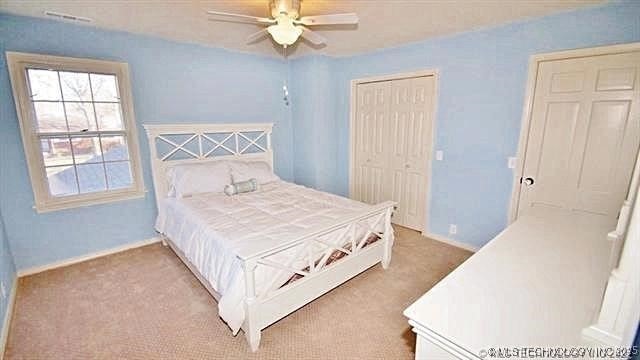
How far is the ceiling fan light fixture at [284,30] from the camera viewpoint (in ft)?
6.68

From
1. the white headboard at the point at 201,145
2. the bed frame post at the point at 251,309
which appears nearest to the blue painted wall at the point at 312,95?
the white headboard at the point at 201,145

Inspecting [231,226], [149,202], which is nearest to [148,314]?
[231,226]

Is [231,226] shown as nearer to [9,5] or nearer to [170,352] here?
[170,352]

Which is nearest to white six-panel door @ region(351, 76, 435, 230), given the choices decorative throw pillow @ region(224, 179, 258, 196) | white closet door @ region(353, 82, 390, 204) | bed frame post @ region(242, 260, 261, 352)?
white closet door @ region(353, 82, 390, 204)

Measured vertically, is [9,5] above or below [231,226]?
above

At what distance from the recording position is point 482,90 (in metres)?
3.01

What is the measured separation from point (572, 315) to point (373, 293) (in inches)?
66.5

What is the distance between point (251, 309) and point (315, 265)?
23.5 inches

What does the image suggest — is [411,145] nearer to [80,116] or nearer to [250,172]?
[250,172]

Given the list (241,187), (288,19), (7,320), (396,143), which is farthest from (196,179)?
(396,143)

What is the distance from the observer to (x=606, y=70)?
7.59 ft

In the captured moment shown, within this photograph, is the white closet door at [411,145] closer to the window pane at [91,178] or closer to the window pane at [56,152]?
the window pane at [91,178]

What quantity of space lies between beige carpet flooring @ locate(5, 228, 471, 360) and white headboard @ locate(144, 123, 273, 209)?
108 centimetres

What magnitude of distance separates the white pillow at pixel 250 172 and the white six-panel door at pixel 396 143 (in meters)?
1.44
